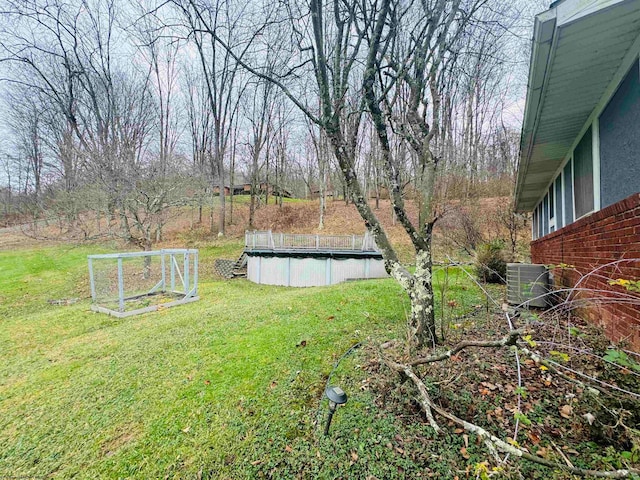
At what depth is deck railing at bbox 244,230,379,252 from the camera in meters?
13.4

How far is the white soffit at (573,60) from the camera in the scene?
2.21 m

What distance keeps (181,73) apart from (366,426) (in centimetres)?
2371

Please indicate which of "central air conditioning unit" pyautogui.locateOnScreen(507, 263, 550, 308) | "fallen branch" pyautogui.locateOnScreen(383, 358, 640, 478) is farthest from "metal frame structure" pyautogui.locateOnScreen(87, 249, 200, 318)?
"central air conditioning unit" pyautogui.locateOnScreen(507, 263, 550, 308)

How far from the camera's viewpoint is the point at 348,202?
2319 centimetres

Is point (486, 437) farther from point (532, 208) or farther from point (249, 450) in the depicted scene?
point (532, 208)

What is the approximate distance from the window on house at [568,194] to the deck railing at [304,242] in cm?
806

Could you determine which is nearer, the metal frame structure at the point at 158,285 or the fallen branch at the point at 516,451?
the fallen branch at the point at 516,451

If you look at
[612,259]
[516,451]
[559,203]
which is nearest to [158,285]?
[516,451]

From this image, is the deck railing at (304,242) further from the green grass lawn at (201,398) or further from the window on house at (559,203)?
the green grass lawn at (201,398)

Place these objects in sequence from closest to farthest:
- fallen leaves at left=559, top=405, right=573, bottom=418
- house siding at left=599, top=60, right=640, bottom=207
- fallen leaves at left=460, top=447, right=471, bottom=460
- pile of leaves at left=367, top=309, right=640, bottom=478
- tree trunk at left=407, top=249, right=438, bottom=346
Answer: pile of leaves at left=367, top=309, right=640, bottom=478 < fallen leaves at left=460, top=447, right=471, bottom=460 < fallen leaves at left=559, top=405, right=573, bottom=418 < house siding at left=599, top=60, right=640, bottom=207 < tree trunk at left=407, top=249, right=438, bottom=346

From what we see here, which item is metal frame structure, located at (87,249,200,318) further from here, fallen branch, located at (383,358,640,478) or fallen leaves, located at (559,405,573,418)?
fallen leaves, located at (559,405,573,418)

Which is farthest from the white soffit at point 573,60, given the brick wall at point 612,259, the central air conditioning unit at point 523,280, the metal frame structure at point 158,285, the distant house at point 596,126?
the metal frame structure at point 158,285

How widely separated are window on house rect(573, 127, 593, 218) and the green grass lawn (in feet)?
7.99

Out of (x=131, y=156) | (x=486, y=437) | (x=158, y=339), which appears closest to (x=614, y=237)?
(x=486, y=437)
